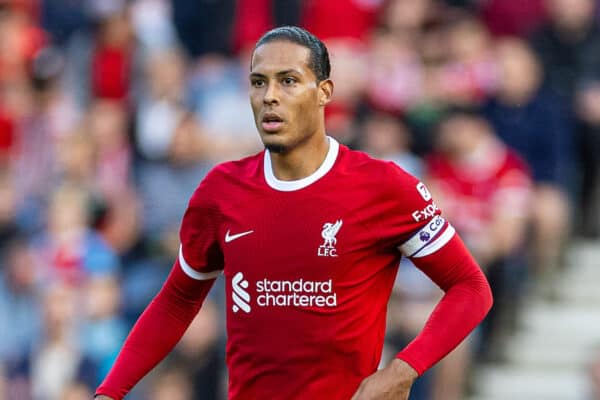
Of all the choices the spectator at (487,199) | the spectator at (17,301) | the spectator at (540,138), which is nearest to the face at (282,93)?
the spectator at (487,199)

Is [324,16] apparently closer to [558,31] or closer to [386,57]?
[386,57]

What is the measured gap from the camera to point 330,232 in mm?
4762

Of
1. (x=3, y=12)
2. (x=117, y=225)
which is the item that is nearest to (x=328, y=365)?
(x=117, y=225)

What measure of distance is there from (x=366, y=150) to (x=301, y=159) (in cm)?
508

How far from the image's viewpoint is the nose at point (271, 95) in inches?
185

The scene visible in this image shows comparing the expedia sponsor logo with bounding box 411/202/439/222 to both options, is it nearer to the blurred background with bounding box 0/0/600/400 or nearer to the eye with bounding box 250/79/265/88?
the eye with bounding box 250/79/265/88

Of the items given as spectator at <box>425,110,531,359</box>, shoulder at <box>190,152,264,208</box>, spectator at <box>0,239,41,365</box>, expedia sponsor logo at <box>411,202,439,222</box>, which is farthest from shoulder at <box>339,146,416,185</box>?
spectator at <box>0,239,41,365</box>

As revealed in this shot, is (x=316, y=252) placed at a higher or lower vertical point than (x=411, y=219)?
lower

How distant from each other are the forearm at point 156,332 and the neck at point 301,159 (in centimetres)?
56

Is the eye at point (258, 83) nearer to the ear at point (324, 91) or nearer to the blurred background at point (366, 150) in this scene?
the ear at point (324, 91)

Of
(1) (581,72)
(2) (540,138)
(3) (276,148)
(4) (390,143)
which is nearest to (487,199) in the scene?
(2) (540,138)

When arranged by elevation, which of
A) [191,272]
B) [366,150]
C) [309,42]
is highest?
[309,42]

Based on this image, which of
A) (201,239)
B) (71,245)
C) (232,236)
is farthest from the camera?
(71,245)

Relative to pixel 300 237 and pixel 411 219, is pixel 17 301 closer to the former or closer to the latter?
pixel 300 237
